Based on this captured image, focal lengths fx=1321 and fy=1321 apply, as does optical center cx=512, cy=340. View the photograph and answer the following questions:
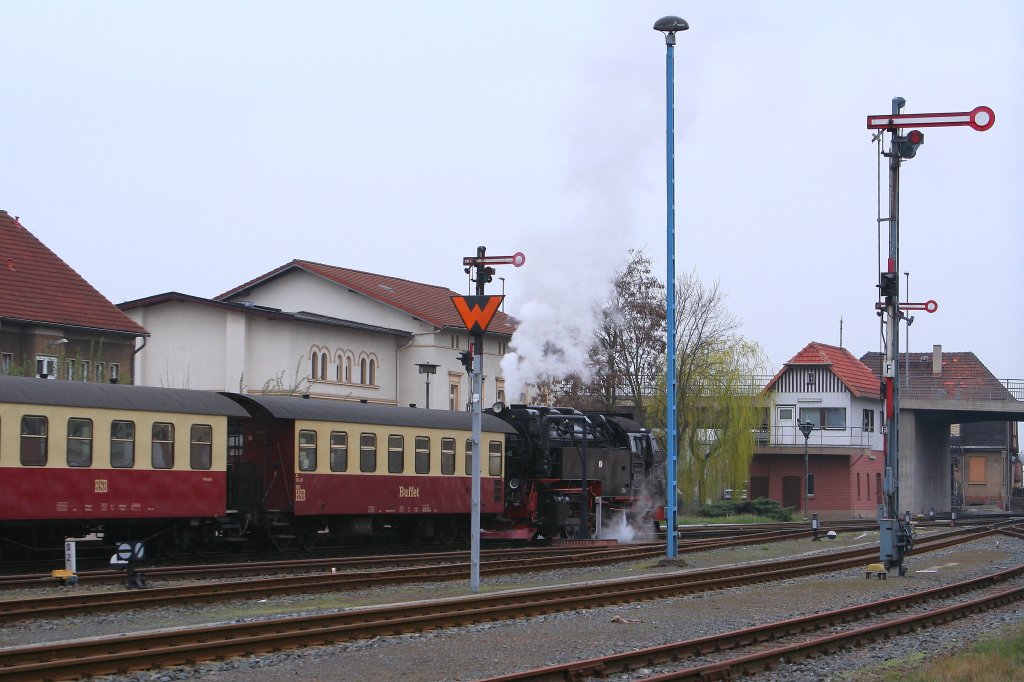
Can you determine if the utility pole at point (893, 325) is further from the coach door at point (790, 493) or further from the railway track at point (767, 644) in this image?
the coach door at point (790, 493)

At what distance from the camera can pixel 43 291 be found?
148 ft

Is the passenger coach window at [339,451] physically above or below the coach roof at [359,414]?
below

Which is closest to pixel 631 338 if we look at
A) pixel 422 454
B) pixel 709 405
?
pixel 709 405

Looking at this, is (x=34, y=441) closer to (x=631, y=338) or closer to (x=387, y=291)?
(x=631, y=338)

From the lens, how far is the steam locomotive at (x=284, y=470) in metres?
21.0

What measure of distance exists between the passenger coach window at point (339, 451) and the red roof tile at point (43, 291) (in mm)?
20370

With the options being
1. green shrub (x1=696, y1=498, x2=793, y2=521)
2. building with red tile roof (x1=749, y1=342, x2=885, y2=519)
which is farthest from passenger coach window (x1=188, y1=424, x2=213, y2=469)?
building with red tile roof (x1=749, y1=342, x2=885, y2=519)

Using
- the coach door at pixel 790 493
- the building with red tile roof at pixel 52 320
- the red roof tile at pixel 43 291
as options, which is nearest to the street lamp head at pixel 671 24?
the building with red tile roof at pixel 52 320

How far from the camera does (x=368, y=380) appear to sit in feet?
185

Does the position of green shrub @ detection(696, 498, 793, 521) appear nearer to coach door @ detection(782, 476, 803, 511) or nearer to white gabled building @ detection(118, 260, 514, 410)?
white gabled building @ detection(118, 260, 514, 410)

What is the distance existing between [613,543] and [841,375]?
39839 millimetres

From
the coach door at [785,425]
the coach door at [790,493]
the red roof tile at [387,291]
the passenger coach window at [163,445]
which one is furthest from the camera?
the coach door at [785,425]

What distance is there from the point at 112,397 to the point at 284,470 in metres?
4.10

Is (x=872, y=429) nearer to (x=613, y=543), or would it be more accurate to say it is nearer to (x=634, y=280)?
(x=634, y=280)
